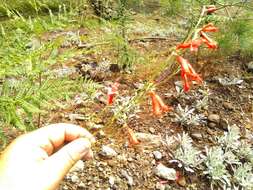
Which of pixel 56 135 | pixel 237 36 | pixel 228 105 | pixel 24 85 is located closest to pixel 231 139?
pixel 228 105

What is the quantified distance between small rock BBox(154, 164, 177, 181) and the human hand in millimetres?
1386

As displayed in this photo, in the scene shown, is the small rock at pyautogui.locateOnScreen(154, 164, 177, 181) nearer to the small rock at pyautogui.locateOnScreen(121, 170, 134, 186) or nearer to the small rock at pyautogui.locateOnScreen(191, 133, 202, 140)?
the small rock at pyautogui.locateOnScreen(121, 170, 134, 186)

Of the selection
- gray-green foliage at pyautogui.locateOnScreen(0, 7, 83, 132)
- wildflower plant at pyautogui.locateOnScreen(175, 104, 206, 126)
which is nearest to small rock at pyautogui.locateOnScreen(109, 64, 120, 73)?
wildflower plant at pyautogui.locateOnScreen(175, 104, 206, 126)

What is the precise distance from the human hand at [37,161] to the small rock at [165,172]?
1386 mm

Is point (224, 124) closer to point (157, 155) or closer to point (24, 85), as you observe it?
point (157, 155)

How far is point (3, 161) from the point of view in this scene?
1461 mm

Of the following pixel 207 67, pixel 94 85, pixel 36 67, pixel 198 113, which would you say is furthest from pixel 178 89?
pixel 36 67

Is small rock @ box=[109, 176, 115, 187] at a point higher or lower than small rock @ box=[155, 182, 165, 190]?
higher

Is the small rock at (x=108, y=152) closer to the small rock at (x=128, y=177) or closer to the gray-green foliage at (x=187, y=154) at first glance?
the small rock at (x=128, y=177)

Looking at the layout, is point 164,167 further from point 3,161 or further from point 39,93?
point 3,161

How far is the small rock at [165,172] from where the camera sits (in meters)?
2.94

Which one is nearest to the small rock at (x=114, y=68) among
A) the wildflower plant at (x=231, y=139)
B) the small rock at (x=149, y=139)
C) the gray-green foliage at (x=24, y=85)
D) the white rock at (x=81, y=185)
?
the small rock at (x=149, y=139)

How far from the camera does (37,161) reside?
148 cm

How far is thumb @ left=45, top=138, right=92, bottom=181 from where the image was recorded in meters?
1.44
